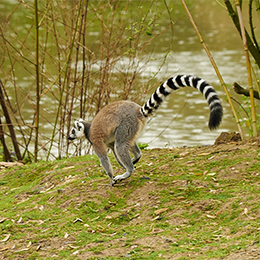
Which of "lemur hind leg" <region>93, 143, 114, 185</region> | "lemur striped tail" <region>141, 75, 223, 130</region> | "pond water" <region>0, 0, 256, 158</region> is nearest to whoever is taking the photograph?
"lemur striped tail" <region>141, 75, 223, 130</region>

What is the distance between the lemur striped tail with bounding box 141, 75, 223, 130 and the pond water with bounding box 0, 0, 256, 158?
78cm

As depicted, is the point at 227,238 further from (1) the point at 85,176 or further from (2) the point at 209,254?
(1) the point at 85,176

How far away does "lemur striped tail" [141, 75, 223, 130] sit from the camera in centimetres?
458

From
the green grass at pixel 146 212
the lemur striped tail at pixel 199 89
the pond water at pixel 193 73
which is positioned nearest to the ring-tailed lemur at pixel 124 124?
the lemur striped tail at pixel 199 89

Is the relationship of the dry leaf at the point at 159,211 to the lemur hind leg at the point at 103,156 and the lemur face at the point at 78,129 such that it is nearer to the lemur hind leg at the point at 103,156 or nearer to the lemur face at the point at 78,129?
the lemur hind leg at the point at 103,156

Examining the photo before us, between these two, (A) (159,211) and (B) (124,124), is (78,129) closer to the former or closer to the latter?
(B) (124,124)

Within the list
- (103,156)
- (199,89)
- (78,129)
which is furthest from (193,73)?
(199,89)

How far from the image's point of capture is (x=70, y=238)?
14.6 feet

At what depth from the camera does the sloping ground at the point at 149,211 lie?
13.1 feet

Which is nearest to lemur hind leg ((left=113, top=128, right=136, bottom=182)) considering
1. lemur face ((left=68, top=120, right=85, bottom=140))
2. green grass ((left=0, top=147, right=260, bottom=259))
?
green grass ((left=0, top=147, right=260, bottom=259))

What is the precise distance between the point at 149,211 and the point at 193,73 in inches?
404

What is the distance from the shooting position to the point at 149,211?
474 centimetres

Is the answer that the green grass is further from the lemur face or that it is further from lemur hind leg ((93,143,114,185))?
the lemur face

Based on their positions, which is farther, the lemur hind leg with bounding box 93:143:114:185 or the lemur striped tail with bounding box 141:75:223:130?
the lemur hind leg with bounding box 93:143:114:185
